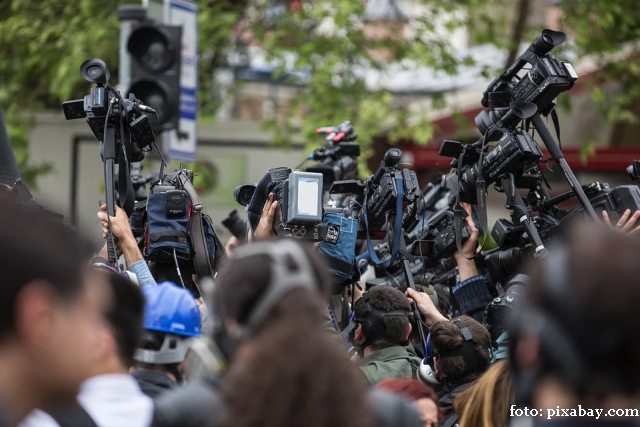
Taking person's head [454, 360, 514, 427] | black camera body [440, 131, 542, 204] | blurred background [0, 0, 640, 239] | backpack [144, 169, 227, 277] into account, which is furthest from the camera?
blurred background [0, 0, 640, 239]

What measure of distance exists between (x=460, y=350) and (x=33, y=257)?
2554 millimetres

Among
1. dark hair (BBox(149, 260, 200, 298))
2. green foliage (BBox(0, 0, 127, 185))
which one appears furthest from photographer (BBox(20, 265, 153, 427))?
green foliage (BBox(0, 0, 127, 185))

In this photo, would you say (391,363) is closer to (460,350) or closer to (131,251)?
(460,350)

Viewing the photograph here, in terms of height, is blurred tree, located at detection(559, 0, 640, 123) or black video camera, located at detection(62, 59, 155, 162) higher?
blurred tree, located at detection(559, 0, 640, 123)

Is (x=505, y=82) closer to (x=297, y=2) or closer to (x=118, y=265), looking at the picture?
(x=118, y=265)

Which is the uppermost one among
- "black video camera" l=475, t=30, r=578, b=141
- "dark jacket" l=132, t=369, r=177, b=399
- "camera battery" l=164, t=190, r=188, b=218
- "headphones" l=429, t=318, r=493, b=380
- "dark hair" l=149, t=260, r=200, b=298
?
"black video camera" l=475, t=30, r=578, b=141

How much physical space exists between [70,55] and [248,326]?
10545mm

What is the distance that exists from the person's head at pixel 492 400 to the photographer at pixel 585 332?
2.86 feet

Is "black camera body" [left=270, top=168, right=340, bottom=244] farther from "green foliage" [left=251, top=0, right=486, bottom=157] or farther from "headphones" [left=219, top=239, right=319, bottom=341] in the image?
"green foliage" [left=251, top=0, right=486, bottom=157]

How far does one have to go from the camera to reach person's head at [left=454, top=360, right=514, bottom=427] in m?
2.89

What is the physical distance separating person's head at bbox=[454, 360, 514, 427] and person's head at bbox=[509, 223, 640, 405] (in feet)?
2.97

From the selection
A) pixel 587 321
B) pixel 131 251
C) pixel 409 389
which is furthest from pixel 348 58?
pixel 587 321

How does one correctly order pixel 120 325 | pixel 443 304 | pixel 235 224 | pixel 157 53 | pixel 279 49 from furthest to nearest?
pixel 279 49
pixel 157 53
pixel 235 224
pixel 443 304
pixel 120 325

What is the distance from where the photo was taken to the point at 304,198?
474 centimetres
